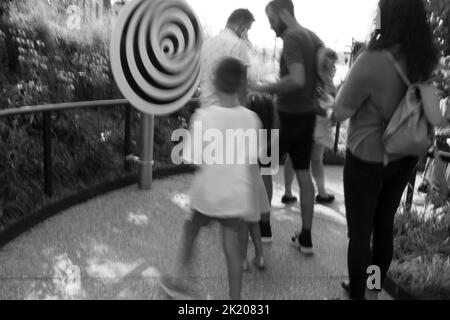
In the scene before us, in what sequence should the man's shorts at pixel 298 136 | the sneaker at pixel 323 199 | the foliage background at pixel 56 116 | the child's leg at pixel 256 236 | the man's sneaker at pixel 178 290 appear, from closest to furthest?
the man's sneaker at pixel 178 290 < the child's leg at pixel 256 236 < the man's shorts at pixel 298 136 < the foliage background at pixel 56 116 < the sneaker at pixel 323 199

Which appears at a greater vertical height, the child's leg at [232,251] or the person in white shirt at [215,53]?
the person in white shirt at [215,53]

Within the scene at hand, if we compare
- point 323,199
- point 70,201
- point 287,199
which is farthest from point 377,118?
point 70,201

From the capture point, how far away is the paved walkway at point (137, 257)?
2.76 meters

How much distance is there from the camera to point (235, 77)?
2279 mm

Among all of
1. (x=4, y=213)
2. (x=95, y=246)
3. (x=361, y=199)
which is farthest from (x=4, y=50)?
(x=361, y=199)

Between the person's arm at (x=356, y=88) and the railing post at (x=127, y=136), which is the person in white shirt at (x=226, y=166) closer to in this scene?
the person's arm at (x=356, y=88)

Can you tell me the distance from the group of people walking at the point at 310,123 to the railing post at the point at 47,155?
4.59 feet

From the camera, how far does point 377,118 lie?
2221 millimetres

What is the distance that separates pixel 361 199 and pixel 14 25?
175 inches

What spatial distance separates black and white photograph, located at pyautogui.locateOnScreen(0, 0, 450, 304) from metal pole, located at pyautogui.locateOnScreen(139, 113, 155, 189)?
0.01 m

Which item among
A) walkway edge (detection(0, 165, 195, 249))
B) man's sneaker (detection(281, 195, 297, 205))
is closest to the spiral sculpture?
walkway edge (detection(0, 165, 195, 249))

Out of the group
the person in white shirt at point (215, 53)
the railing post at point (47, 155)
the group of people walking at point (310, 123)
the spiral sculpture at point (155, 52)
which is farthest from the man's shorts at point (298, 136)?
the railing post at point (47, 155)

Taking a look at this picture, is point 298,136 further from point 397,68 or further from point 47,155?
point 47,155

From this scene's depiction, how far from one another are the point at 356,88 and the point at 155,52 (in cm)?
124
